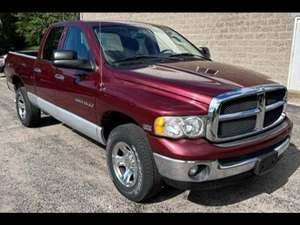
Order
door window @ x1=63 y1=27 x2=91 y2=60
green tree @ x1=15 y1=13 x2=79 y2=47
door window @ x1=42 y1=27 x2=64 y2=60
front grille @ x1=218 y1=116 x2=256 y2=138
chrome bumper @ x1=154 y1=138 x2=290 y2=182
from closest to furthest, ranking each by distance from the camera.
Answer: chrome bumper @ x1=154 y1=138 x2=290 y2=182 → front grille @ x1=218 y1=116 x2=256 y2=138 → door window @ x1=63 y1=27 x2=91 y2=60 → door window @ x1=42 y1=27 x2=64 y2=60 → green tree @ x1=15 y1=13 x2=79 y2=47

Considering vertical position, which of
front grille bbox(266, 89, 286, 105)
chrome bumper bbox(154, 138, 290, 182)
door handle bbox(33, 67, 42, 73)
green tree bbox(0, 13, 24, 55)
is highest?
front grille bbox(266, 89, 286, 105)

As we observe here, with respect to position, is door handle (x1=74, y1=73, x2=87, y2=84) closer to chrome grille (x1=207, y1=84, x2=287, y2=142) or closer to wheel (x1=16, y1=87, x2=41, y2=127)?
chrome grille (x1=207, y1=84, x2=287, y2=142)

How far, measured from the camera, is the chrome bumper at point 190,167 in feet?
10.1

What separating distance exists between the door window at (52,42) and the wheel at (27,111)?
1.07 metres

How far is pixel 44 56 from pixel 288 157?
397 centimetres

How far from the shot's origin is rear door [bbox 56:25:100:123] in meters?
4.15

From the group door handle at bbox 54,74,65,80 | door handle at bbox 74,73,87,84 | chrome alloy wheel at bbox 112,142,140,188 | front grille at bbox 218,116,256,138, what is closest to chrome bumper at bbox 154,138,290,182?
front grille at bbox 218,116,256,138

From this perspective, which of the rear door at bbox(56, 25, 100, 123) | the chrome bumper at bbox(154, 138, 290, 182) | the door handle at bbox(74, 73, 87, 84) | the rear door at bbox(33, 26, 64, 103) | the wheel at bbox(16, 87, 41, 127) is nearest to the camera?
the chrome bumper at bbox(154, 138, 290, 182)

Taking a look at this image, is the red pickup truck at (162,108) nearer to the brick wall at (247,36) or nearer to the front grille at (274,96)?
the front grille at (274,96)

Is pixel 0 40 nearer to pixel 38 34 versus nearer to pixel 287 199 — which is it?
pixel 38 34

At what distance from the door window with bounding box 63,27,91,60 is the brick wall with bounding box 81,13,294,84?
643 cm

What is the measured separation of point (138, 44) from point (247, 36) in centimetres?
665

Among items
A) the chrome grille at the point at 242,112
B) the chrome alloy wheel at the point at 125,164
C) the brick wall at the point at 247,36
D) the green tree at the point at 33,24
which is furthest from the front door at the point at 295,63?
the green tree at the point at 33,24

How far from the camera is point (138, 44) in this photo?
14.5ft
